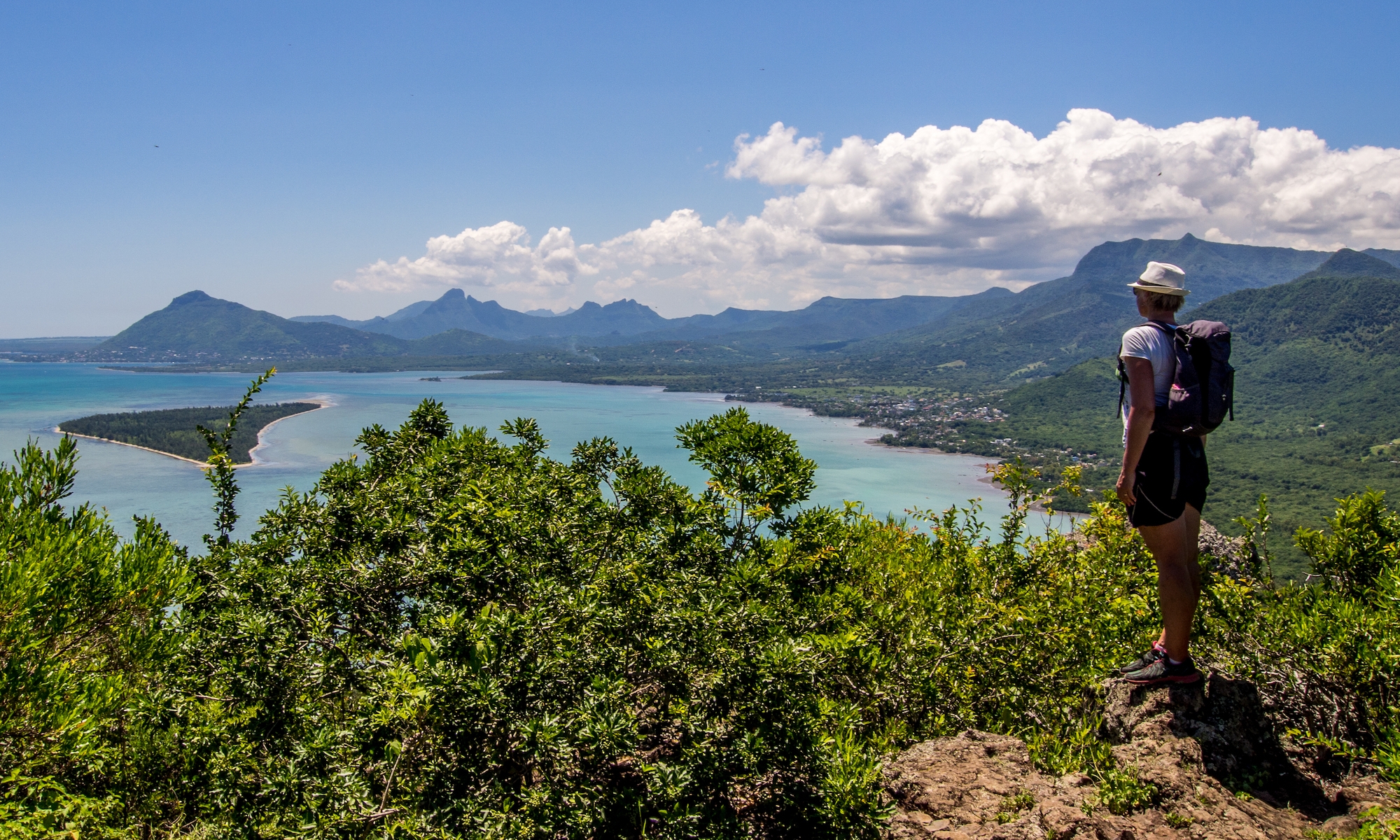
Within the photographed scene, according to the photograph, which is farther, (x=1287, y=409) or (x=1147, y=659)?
(x=1287, y=409)

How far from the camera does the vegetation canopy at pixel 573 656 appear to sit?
4.21 metres

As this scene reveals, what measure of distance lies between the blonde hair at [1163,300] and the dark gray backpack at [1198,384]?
0.54ft

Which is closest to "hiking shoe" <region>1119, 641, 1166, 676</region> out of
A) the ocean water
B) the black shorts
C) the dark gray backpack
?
the black shorts

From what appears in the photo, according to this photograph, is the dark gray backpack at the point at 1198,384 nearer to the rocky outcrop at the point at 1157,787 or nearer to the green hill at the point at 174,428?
the rocky outcrop at the point at 1157,787

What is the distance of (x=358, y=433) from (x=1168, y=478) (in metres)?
106

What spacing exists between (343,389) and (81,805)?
176 metres

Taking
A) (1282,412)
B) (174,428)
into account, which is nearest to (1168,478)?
(174,428)

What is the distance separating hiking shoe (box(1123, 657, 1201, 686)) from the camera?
435cm

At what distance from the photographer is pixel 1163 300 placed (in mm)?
4258

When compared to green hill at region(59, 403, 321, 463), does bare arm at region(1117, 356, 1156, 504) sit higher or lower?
higher

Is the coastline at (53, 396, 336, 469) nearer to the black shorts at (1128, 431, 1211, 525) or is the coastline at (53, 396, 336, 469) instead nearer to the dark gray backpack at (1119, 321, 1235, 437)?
the black shorts at (1128, 431, 1211, 525)

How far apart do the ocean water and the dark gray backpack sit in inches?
720

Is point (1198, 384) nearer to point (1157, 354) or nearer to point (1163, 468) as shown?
point (1157, 354)

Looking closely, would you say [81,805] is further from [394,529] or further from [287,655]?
[394,529]
